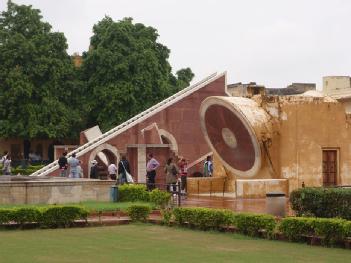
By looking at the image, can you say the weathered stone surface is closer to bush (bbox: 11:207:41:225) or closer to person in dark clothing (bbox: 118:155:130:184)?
person in dark clothing (bbox: 118:155:130:184)

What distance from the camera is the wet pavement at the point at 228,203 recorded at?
19.1 metres

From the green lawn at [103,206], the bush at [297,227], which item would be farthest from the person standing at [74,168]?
the bush at [297,227]

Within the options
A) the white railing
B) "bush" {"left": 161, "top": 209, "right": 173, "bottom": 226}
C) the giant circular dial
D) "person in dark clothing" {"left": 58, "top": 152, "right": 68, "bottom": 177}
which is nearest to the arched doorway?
the white railing

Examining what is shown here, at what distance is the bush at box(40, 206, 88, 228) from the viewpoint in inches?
663

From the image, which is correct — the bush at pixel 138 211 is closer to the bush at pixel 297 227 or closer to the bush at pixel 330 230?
the bush at pixel 297 227

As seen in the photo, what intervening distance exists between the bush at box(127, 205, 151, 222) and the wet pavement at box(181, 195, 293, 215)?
2135mm

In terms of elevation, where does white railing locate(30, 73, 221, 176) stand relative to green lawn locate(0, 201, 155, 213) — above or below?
above

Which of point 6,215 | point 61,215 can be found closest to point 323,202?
point 61,215

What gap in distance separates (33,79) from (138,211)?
1018 inches

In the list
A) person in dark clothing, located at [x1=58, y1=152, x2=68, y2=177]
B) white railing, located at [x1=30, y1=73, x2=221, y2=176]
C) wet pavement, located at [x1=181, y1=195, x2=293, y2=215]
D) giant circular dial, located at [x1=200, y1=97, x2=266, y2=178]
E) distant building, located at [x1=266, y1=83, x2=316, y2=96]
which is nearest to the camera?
wet pavement, located at [x1=181, y1=195, x2=293, y2=215]

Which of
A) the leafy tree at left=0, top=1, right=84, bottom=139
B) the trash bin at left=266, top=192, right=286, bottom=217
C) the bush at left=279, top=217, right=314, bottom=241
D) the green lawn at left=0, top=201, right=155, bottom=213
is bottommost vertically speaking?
the bush at left=279, top=217, right=314, bottom=241

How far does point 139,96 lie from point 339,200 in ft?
94.6

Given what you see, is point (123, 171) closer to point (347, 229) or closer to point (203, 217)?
point (203, 217)

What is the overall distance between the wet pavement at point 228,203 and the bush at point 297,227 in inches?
135
